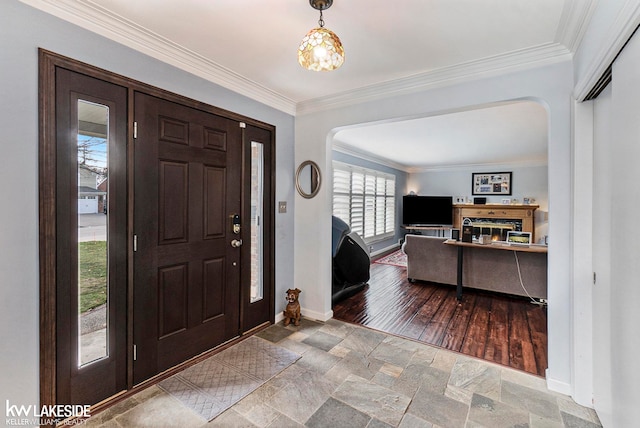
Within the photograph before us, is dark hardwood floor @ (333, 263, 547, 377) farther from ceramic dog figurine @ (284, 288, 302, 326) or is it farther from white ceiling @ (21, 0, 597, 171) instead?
white ceiling @ (21, 0, 597, 171)

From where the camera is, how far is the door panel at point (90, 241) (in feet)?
5.50

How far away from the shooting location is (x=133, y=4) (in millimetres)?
1667

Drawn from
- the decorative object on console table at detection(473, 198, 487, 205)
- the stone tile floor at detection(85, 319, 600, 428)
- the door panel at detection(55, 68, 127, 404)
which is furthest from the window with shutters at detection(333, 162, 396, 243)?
the door panel at detection(55, 68, 127, 404)

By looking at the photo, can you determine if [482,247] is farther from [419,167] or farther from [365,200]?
[419,167]

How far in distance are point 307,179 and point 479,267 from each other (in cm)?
287

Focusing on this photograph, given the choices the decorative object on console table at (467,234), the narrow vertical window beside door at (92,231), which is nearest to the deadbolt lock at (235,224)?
the narrow vertical window beside door at (92,231)

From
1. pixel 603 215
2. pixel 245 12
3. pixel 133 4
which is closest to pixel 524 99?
pixel 603 215

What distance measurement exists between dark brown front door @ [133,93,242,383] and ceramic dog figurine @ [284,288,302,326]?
1.85 feet

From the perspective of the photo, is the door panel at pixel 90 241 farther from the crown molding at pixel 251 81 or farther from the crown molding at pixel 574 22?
the crown molding at pixel 574 22

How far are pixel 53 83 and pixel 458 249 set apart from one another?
4.47 metres

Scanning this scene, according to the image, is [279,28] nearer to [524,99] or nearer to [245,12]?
[245,12]

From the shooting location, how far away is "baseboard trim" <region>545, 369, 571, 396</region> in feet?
6.61

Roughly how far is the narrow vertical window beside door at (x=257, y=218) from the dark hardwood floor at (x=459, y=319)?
1094 millimetres

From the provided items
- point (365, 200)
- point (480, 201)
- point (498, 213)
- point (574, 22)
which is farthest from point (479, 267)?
point (480, 201)
